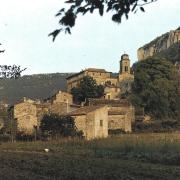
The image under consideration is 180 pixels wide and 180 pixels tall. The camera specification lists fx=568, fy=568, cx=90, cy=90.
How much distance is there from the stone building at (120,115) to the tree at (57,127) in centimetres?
1369

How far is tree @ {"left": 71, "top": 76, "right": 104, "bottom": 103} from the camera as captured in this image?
99.8m

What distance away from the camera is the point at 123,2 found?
700 centimetres

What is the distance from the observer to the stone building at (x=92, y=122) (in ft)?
207

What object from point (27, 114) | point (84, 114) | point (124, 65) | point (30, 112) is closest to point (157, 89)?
point (30, 112)

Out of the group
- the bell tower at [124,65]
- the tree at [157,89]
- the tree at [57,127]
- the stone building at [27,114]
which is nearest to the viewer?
the tree at [57,127]

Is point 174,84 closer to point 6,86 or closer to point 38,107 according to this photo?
point 38,107

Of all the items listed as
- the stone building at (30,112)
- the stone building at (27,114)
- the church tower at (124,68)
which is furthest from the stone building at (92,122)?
the church tower at (124,68)

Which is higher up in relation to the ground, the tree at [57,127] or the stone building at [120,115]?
the stone building at [120,115]

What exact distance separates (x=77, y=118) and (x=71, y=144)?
2052 cm

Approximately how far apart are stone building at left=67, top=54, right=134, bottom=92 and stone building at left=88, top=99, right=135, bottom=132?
37804 millimetres

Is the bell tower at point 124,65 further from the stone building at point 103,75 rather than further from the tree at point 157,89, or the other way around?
the tree at point 157,89

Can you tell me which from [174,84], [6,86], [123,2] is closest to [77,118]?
[174,84]

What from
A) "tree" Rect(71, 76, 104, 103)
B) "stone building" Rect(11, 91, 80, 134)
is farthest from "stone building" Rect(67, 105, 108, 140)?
"tree" Rect(71, 76, 104, 103)

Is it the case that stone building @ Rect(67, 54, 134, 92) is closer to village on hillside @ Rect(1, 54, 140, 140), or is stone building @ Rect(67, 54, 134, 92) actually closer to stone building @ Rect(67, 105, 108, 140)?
village on hillside @ Rect(1, 54, 140, 140)
